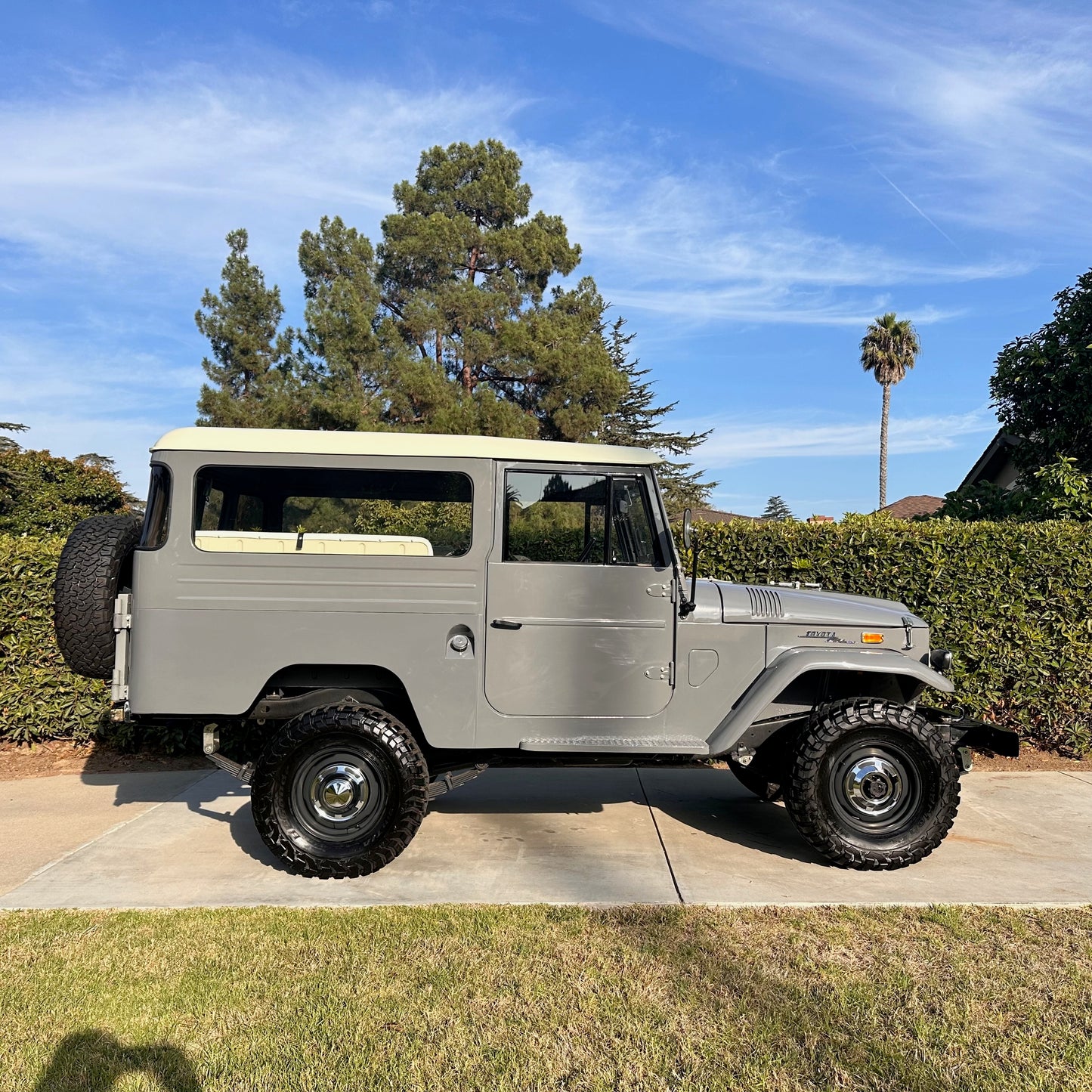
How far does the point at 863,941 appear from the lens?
3.67m

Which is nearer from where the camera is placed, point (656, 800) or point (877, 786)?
point (877, 786)

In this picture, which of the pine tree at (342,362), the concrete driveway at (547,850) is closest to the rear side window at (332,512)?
the concrete driveway at (547,850)

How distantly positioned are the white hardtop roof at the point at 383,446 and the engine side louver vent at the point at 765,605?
0.93 meters

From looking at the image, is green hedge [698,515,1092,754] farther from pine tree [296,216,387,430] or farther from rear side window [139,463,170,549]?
pine tree [296,216,387,430]

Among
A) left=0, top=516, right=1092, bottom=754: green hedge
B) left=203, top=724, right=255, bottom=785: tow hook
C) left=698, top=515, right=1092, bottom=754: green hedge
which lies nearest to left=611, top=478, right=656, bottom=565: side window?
left=203, top=724, right=255, bottom=785: tow hook

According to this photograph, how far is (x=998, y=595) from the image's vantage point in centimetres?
696

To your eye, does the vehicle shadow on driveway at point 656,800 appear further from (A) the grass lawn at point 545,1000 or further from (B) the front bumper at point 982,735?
(A) the grass lawn at point 545,1000

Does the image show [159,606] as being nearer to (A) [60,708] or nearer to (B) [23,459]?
(A) [60,708]

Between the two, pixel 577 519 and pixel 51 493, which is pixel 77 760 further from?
pixel 51 493

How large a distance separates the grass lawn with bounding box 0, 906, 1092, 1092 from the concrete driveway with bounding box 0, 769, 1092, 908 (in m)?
0.29

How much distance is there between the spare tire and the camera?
4348 mm

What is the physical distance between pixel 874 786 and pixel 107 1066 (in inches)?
143

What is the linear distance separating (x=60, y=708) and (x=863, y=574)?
6.48 metres

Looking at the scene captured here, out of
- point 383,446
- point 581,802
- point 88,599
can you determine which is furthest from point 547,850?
point 88,599
